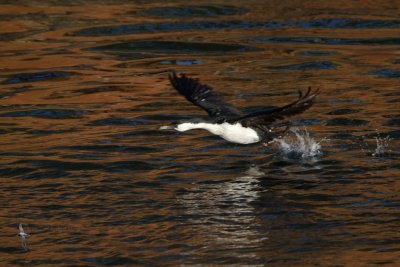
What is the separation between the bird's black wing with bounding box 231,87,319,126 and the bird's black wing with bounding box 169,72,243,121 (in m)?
0.73

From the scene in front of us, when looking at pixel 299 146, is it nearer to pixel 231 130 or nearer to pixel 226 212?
pixel 231 130

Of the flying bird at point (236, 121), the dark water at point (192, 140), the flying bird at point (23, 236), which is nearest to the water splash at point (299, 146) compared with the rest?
the dark water at point (192, 140)

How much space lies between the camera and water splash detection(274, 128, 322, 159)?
38.2ft

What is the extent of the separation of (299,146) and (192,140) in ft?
4.64

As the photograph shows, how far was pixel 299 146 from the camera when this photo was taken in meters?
11.9

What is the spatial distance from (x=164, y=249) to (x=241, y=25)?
37.6ft

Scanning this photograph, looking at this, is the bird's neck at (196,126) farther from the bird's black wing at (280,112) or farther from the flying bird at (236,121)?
the bird's black wing at (280,112)

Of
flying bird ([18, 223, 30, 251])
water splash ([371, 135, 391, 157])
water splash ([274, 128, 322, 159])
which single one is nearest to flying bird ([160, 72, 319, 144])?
water splash ([274, 128, 322, 159])

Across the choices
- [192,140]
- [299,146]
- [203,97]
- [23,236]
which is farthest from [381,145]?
[23,236]

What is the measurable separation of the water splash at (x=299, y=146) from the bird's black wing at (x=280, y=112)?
83 cm

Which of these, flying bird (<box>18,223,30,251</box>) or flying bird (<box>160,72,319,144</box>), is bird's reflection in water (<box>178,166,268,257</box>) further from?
flying bird (<box>18,223,30,251</box>)

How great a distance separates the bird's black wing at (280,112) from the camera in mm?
9750

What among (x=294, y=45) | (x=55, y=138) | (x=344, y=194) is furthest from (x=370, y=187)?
(x=294, y=45)

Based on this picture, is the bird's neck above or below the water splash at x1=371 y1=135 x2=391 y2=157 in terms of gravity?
above
